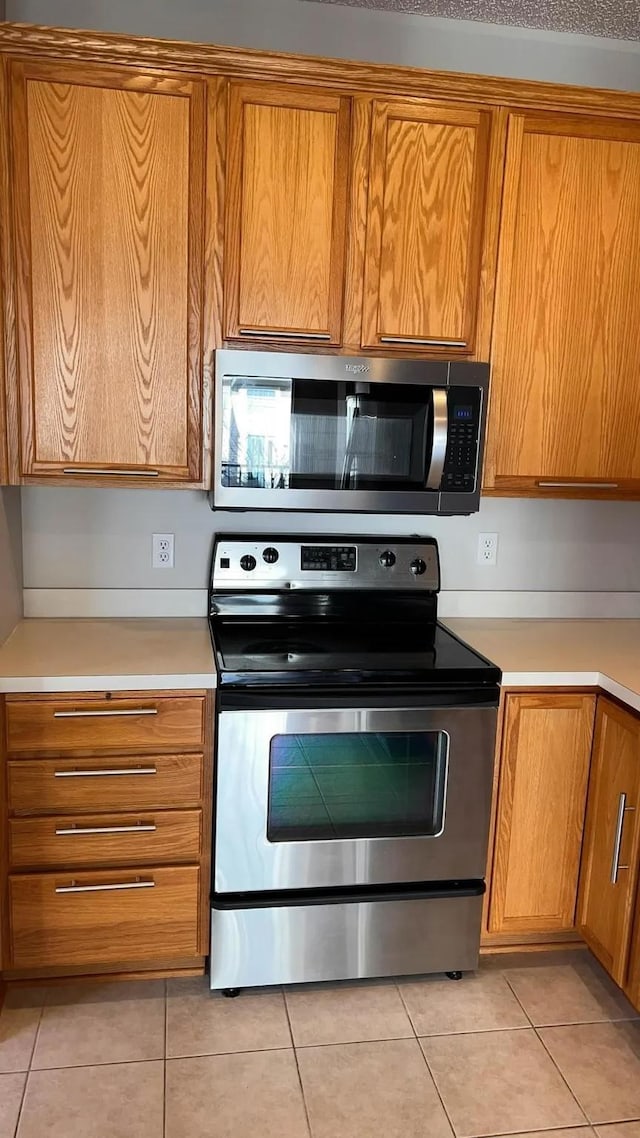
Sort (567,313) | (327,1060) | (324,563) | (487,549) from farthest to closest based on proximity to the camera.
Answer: (487,549) → (324,563) → (567,313) → (327,1060)

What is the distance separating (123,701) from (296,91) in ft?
5.11

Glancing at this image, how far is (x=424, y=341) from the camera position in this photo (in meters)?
2.24

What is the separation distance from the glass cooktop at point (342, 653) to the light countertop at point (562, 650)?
0.26 feet

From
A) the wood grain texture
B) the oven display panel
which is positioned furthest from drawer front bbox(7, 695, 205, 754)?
the wood grain texture

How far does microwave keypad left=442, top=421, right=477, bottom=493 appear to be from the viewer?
224cm

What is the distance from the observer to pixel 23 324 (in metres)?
2.08

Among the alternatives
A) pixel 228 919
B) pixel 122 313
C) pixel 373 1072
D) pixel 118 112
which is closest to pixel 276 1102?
pixel 373 1072

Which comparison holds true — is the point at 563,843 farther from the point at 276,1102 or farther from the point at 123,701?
the point at 123,701

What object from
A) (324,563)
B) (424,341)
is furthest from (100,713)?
(424,341)

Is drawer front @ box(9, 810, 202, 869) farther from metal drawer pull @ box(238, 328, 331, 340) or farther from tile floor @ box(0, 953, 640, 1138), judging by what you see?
metal drawer pull @ box(238, 328, 331, 340)

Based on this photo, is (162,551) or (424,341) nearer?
(424,341)

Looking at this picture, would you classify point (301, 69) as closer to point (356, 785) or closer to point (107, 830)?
point (356, 785)

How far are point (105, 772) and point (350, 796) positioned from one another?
613 mm

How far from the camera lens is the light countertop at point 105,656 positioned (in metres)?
1.99
